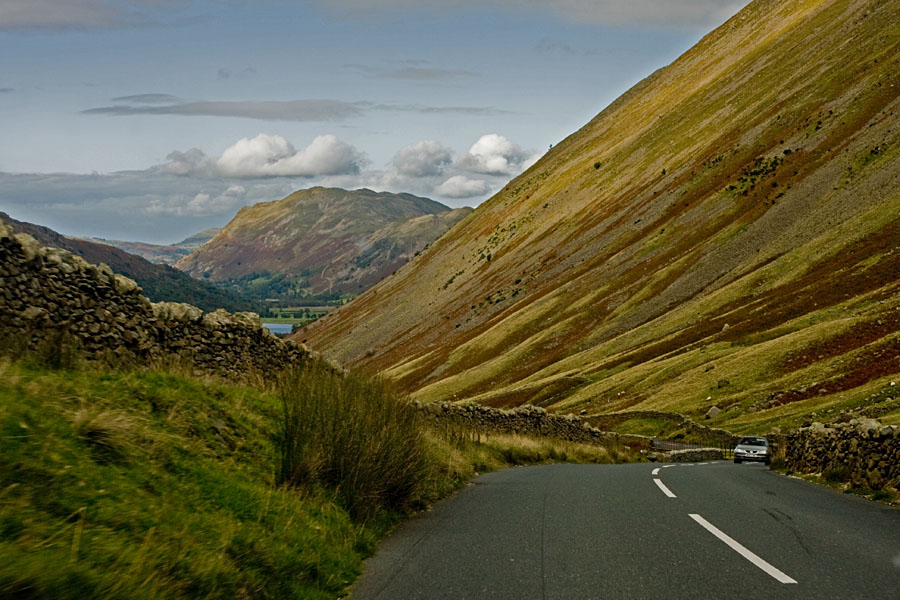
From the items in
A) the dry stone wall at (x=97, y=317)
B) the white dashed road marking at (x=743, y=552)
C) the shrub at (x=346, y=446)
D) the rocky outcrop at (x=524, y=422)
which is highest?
the dry stone wall at (x=97, y=317)

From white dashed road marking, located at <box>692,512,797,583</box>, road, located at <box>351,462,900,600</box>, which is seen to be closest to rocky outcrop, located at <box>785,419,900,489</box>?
road, located at <box>351,462,900,600</box>

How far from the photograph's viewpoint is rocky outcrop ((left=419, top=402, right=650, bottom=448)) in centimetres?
3148

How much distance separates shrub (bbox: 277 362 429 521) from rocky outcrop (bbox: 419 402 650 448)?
14.0 metres

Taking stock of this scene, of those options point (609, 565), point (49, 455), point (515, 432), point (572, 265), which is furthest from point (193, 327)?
point (572, 265)

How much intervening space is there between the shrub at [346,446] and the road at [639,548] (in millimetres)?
724

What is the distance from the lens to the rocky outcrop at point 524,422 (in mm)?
31484

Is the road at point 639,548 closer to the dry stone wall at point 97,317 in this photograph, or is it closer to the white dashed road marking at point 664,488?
the white dashed road marking at point 664,488

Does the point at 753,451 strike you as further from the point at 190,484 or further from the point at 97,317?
the point at 190,484

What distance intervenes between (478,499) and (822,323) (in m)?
47.6

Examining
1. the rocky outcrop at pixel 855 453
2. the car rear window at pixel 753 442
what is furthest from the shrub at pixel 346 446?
the car rear window at pixel 753 442

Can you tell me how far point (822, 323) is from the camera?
54.1 m

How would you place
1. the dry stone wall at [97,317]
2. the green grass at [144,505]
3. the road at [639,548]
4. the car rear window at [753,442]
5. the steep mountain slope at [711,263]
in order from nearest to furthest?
1. the green grass at [144,505]
2. the road at [639,548]
3. the dry stone wall at [97,317]
4. the car rear window at [753,442]
5. the steep mountain slope at [711,263]

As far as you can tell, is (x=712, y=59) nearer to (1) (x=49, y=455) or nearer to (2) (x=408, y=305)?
(2) (x=408, y=305)

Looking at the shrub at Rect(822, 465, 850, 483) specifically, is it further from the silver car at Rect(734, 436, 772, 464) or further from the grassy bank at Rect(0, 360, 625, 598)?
the silver car at Rect(734, 436, 772, 464)
